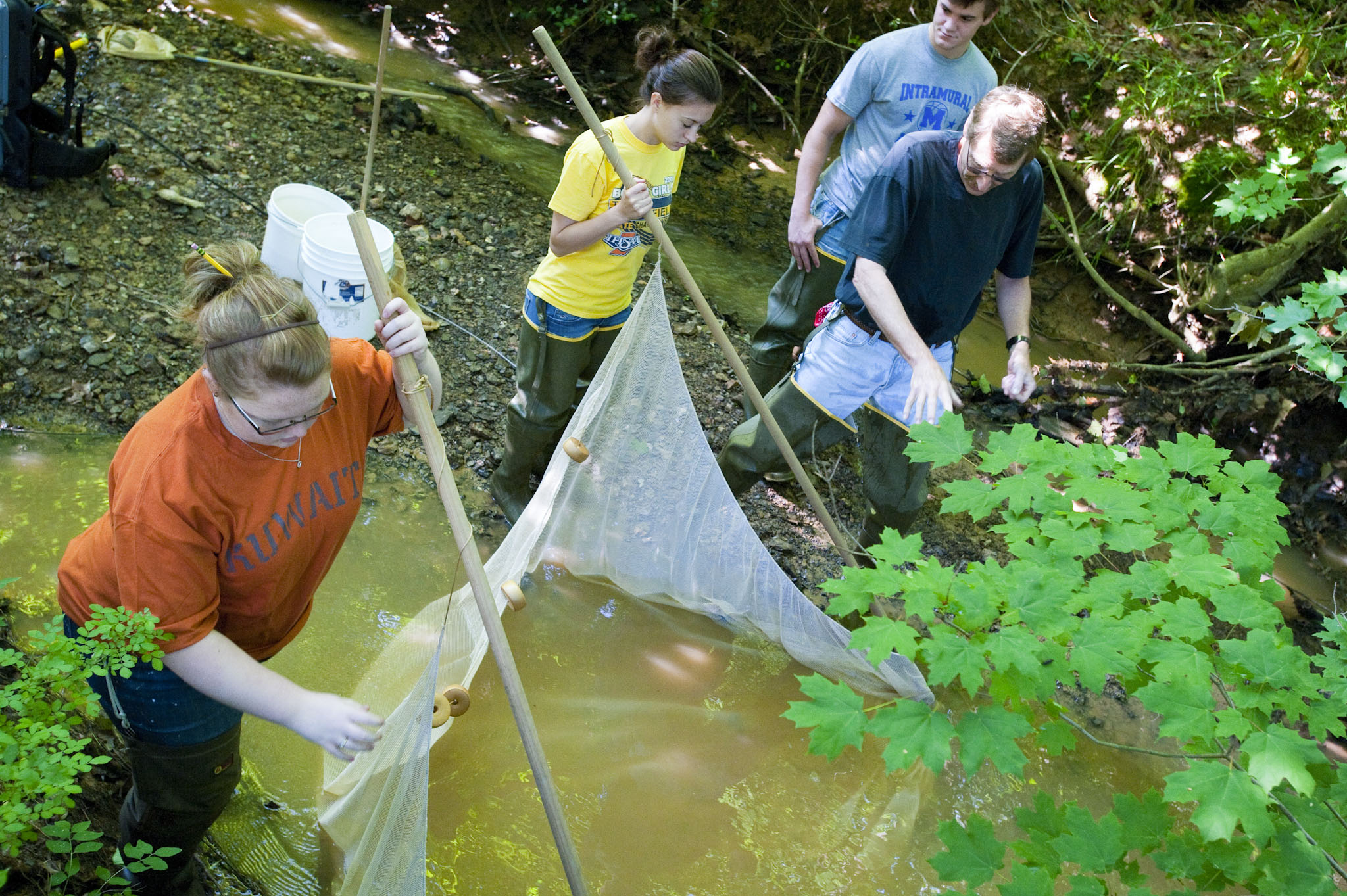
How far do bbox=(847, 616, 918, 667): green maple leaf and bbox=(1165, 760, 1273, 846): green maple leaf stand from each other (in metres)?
0.41

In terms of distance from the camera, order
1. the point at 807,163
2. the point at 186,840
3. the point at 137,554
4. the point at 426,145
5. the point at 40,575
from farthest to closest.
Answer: the point at 426,145 → the point at 807,163 → the point at 40,575 → the point at 186,840 → the point at 137,554

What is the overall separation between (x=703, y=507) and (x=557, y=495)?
39cm

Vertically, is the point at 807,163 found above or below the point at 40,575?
above

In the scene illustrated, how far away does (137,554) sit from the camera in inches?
53.6

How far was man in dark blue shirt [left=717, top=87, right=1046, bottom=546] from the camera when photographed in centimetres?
227

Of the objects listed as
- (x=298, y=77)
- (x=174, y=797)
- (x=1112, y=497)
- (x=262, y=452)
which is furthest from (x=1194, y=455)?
(x=298, y=77)

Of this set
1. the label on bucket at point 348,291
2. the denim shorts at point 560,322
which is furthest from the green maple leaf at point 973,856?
the label on bucket at point 348,291

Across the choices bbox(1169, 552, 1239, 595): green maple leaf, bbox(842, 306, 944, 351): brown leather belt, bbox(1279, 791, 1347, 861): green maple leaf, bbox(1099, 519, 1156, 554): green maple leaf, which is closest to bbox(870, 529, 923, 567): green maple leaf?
bbox(1099, 519, 1156, 554): green maple leaf

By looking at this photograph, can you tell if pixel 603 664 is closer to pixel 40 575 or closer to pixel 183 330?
pixel 40 575

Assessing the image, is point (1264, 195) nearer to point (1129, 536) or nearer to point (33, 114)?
point (1129, 536)

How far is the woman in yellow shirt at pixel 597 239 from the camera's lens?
2406mm

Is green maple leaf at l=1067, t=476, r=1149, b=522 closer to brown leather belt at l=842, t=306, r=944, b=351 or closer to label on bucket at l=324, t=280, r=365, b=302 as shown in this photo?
brown leather belt at l=842, t=306, r=944, b=351

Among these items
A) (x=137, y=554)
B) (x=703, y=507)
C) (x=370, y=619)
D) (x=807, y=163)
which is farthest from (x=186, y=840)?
(x=807, y=163)

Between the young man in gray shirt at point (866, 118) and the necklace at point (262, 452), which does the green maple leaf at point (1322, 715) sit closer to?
the necklace at point (262, 452)
